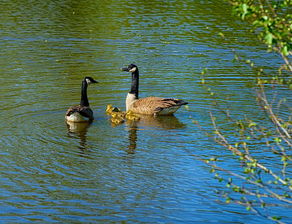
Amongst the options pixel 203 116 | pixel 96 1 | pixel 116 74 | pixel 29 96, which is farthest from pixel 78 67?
pixel 96 1

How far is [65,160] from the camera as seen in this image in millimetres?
14031

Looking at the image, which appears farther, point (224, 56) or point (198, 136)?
point (224, 56)

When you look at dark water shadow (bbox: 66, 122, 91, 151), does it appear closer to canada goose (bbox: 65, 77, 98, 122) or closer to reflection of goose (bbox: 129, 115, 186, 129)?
canada goose (bbox: 65, 77, 98, 122)

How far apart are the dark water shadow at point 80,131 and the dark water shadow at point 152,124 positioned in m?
1.10

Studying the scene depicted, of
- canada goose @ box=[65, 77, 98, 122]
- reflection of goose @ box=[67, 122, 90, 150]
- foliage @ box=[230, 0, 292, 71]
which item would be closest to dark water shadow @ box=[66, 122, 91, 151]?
Answer: reflection of goose @ box=[67, 122, 90, 150]

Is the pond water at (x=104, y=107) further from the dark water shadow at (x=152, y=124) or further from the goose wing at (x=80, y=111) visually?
the goose wing at (x=80, y=111)

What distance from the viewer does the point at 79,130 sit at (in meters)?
16.7

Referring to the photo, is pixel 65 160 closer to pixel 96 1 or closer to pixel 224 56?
pixel 224 56

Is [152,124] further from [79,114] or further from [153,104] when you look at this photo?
[79,114]

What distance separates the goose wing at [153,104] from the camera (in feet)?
58.2

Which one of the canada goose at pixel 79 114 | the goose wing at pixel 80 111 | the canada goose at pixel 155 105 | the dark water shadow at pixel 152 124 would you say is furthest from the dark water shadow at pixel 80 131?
the canada goose at pixel 155 105

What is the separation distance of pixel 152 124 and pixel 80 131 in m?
1.98

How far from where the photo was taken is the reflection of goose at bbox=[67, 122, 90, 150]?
52.2 feet

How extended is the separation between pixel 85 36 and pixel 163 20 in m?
5.29
